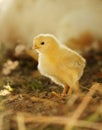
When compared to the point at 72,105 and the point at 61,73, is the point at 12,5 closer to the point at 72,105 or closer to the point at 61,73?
the point at 61,73

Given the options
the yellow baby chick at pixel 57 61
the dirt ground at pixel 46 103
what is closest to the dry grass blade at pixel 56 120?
the dirt ground at pixel 46 103

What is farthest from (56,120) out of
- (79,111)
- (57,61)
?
(57,61)

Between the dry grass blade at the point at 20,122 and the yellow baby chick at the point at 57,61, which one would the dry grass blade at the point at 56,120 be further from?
the yellow baby chick at the point at 57,61

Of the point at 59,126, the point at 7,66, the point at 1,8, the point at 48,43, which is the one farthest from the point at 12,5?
the point at 59,126

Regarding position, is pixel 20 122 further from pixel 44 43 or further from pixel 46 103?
pixel 44 43

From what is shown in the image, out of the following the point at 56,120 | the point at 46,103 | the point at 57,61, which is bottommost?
the point at 56,120

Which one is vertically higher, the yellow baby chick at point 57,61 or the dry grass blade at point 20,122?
the yellow baby chick at point 57,61

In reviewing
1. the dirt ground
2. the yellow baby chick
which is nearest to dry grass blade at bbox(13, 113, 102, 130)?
the dirt ground
